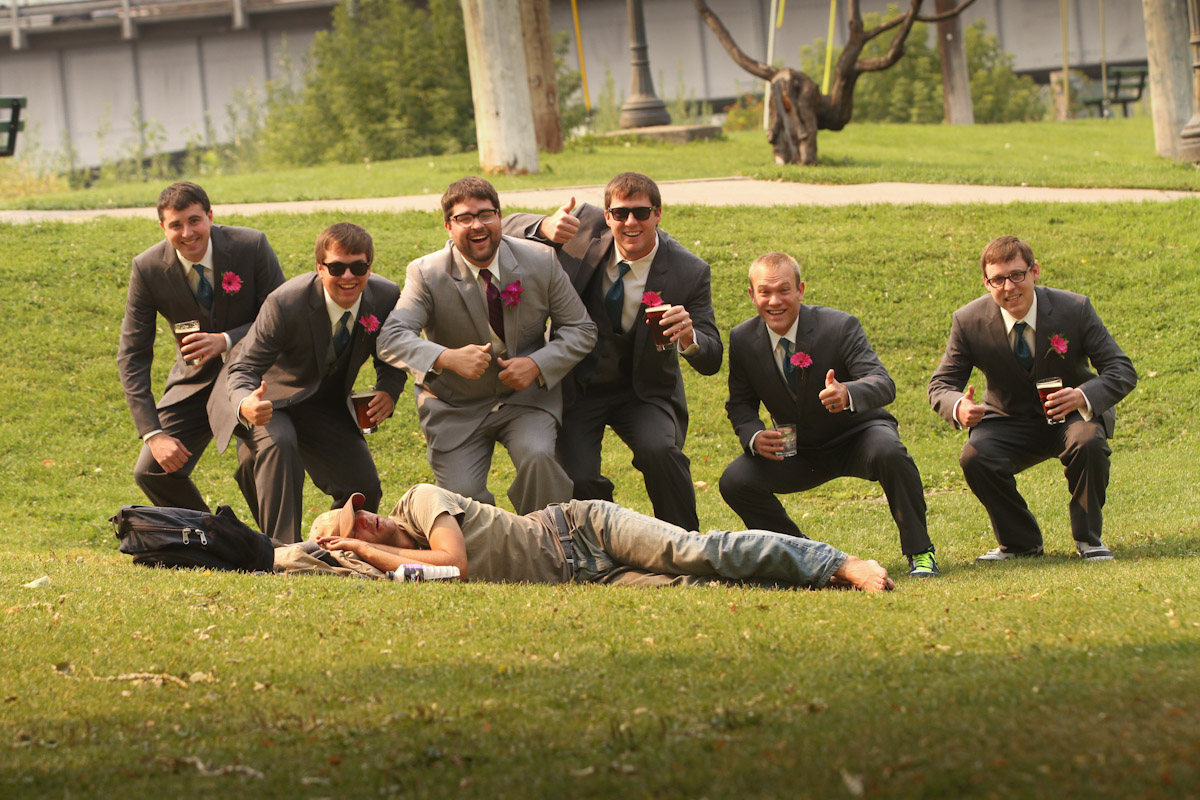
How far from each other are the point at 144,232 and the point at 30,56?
23267 millimetres

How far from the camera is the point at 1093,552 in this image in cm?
691

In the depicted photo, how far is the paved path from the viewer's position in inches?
645

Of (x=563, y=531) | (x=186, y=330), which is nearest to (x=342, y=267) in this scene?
(x=186, y=330)

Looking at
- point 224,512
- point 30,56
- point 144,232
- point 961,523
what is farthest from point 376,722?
point 30,56

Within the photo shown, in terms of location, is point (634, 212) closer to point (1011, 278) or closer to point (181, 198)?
point (1011, 278)

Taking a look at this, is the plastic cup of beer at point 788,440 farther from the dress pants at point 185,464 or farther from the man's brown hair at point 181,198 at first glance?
the man's brown hair at point 181,198

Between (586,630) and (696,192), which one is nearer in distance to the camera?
(586,630)

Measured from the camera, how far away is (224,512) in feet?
21.8

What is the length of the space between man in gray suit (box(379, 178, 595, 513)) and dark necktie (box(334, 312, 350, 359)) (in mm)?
370

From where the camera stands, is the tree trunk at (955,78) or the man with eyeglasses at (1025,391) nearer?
the man with eyeglasses at (1025,391)

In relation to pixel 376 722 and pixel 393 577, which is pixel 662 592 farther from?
pixel 376 722

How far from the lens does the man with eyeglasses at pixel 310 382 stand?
7172 millimetres

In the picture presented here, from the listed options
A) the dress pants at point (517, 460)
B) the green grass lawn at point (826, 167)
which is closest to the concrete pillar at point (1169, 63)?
the green grass lawn at point (826, 167)

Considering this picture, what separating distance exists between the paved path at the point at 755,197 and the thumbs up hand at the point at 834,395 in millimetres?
9259
